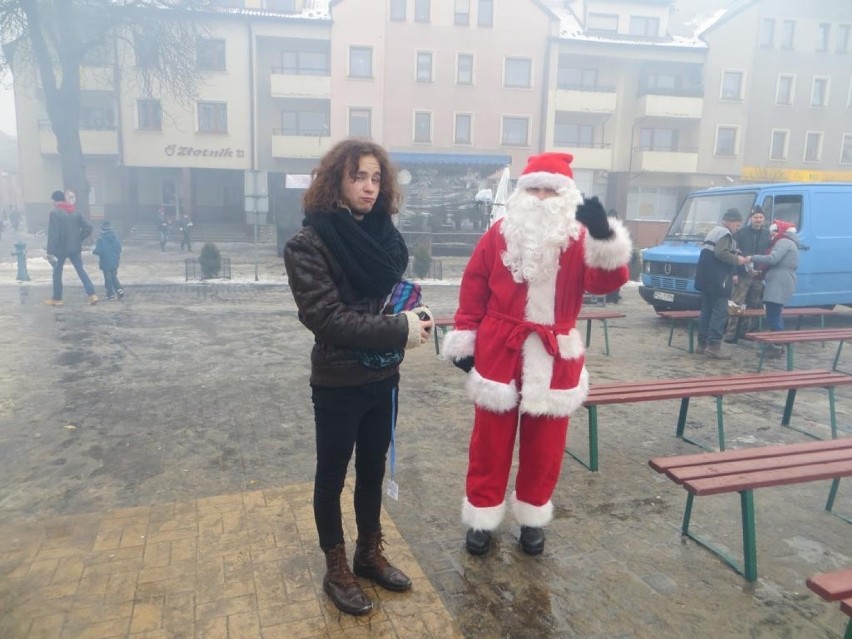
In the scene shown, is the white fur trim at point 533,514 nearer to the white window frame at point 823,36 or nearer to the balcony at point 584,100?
the balcony at point 584,100

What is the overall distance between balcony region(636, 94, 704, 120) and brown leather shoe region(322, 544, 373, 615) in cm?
3299

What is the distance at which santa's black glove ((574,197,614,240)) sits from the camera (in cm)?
279

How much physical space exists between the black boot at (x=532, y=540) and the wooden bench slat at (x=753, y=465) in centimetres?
74

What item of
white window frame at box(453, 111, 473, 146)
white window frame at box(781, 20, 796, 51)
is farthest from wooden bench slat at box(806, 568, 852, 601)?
white window frame at box(781, 20, 796, 51)

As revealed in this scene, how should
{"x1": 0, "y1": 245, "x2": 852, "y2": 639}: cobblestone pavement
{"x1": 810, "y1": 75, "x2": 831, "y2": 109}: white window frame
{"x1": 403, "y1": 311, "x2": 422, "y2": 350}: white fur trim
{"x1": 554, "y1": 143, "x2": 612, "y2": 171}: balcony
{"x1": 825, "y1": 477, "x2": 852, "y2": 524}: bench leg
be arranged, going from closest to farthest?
{"x1": 403, "y1": 311, "x2": 422, "y2": 350}: white fur trim, {"x1": 0, "y1": 245, "x2": 852, "y2": 639}: cobblestone pavement, {"x1": 825, "y1": 477, "x2": 852, "y2": 524}: bench leg, {"x1": 554, "y1": 143, "x2": 612, "y2": 171}: balcony, {"x1": 810, "y1": 75, "x2": 831, "y2": 109}: white window frame

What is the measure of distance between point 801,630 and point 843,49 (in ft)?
132

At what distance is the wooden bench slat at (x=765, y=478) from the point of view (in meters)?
2.86

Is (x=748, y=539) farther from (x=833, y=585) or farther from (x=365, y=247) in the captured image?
(x=365, y=247)

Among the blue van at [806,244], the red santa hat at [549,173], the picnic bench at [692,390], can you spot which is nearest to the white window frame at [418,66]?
the blue van at [806,244]

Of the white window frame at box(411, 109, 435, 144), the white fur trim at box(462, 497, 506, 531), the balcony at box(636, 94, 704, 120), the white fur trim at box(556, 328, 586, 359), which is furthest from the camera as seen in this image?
the balcony at box(636, 94, 704, 120)

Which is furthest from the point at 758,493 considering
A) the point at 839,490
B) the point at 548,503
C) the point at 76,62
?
the point at 76,62

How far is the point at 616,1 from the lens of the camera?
3294 cm

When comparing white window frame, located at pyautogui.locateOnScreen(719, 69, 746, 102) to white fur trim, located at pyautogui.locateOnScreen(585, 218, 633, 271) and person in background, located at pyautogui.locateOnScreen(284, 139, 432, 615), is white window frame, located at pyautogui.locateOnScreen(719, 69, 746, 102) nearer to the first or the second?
white fur trim, located at pyautogui.locateOnScreen(585, 218, 633, 271)

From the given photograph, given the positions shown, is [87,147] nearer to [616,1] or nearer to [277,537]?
[616,1]
